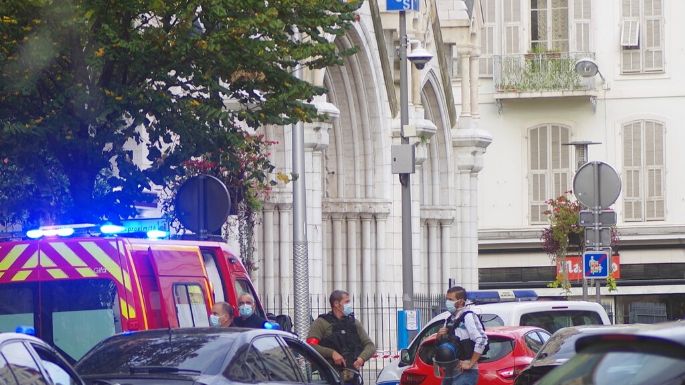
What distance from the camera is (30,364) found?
10500mm

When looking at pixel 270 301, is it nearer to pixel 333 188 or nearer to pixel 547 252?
pixel 333 188

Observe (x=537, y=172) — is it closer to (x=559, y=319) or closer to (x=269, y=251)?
(x=269, y=251)

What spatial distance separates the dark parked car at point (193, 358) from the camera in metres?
12.1

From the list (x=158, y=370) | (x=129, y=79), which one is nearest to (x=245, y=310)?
(x=129, y=79)

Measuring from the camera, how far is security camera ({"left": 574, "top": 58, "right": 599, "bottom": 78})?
51.7m

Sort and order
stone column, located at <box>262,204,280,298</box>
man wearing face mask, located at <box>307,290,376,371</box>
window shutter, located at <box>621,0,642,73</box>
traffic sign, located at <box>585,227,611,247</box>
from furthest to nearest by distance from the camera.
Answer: window shutter, located at <box>621,0,642,73</box> < stone column, located at <box>262,204,280,298</box> < traffic sign, located at <box>585,227,611,247</box> < man wearing face mask, located at <box>307,290,376,371</box>

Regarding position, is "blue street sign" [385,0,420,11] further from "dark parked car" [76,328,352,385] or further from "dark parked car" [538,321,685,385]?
"dark parked car" [538,321,685,385]

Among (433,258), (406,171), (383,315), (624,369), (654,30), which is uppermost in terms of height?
(654,30)

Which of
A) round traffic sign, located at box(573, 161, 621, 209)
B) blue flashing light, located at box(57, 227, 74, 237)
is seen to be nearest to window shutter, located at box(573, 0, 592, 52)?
round traffic sign, located at box(573, 161, 621, 209)

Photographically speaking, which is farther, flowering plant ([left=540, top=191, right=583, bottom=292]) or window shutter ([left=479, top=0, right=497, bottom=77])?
Result: window shutter ([left=479, top=0, right=497, bottom=77])

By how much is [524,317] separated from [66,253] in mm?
7161

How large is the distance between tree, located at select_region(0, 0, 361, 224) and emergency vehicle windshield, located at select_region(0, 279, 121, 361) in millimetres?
1861

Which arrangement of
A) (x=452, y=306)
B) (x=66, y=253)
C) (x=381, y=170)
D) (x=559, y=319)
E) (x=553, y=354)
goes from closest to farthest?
(x=66, y=253) → (x=553, y=354) → (x=452, y=306) → (x=559, y=319) → (x=381, y=170)

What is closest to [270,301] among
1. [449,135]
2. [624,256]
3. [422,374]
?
[449,135]
